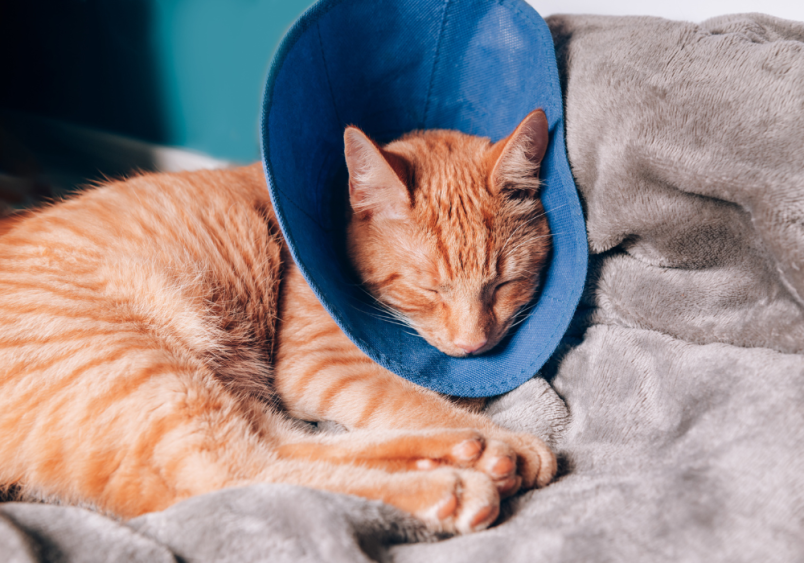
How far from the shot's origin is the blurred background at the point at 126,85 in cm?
265

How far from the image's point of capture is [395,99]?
1.83m

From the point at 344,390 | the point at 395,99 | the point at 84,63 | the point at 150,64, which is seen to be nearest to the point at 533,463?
the point at 344,390

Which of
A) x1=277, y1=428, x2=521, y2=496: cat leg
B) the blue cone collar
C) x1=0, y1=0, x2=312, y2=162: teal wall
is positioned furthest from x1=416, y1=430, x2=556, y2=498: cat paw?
x1=0, y1=0, x2=312, y2=162: teal wall

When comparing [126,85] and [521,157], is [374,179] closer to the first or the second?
[521,157]

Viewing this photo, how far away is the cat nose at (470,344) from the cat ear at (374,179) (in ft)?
1.44

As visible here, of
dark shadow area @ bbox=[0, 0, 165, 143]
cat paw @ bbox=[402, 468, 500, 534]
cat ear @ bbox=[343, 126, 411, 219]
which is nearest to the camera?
cat paw @ bbox=[402, 468, 500, 534]

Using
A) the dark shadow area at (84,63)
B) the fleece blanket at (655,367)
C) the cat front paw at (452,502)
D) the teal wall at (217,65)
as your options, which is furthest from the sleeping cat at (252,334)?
the dark shadow area at (84,63)

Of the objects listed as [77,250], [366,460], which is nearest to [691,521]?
[366,460]

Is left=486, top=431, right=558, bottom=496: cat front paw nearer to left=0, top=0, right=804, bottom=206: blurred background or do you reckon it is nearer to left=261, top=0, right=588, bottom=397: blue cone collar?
left=261, top=0, right=588, bottom=397: blue cone collar

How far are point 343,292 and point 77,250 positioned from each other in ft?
2.63

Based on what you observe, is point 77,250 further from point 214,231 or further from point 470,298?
point 470,298

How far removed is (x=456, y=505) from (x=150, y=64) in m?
3.09

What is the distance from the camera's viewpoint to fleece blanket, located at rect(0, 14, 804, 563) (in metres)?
0.90

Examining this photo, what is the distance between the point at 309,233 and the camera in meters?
1.51
